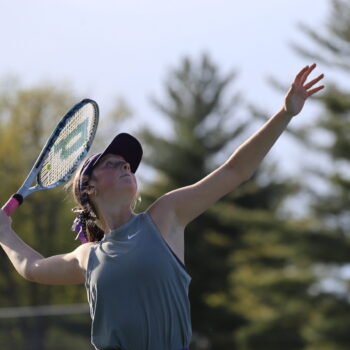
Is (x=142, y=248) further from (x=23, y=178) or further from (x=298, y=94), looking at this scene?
(x=23, y=178)

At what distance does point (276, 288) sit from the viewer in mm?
29609

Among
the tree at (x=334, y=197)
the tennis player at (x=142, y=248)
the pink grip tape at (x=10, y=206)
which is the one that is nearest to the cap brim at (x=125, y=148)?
the tennis player at (x=142, y=248)

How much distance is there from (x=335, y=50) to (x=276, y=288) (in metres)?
6.95

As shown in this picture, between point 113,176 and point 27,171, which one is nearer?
point 113,176

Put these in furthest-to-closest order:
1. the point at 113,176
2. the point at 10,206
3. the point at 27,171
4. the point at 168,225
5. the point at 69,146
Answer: the point at 27,171
the point at 69,146
the point at 10,206
the point at 113,176
the point at 168,225

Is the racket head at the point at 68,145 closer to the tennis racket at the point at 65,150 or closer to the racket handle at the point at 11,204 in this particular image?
the tennis racket at the point at 65,150

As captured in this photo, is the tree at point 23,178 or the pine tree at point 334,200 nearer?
the pine tree at point 334,200

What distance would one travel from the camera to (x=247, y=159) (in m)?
4.16

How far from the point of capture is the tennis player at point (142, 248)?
407 cm

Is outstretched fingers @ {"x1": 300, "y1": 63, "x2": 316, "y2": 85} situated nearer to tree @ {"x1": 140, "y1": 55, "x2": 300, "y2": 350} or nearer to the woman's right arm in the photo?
the woman's right arm

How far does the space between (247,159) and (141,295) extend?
2.27ft

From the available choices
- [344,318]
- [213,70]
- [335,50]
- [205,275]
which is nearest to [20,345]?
[344,318]

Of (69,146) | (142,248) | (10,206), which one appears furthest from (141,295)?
(69,146)

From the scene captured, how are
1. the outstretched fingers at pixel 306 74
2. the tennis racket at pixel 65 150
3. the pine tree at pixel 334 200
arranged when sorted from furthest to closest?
1. the pine tree at pixel 334 200
2. the tennis racket at pixel 65 150
3. the outstretched fingers at pixel 306 74
